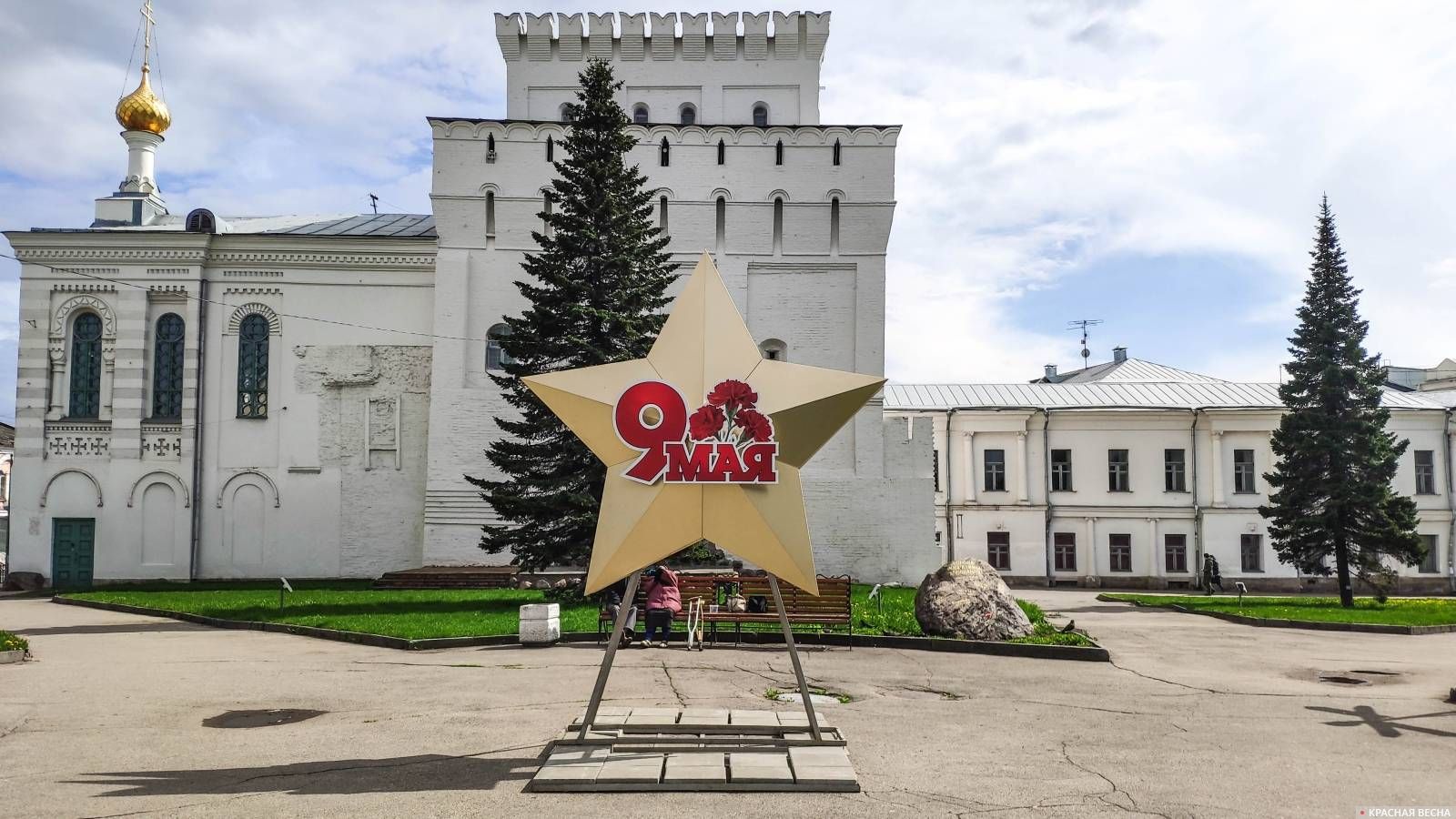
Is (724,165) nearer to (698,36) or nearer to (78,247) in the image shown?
(698,36)

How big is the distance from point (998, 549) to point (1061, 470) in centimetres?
379

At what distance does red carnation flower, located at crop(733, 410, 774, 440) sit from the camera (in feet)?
25.8

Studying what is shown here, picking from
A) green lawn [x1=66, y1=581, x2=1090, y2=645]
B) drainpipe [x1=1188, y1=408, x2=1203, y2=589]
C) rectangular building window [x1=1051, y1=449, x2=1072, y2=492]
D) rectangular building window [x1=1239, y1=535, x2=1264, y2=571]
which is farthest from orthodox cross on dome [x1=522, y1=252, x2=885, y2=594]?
rectangular building window [x1=1239, y1=535, x2=1264, y2=571]

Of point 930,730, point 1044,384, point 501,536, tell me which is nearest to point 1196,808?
point 930,730

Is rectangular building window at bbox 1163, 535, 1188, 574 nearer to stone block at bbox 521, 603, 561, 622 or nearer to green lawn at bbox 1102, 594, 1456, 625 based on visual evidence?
green lawn at bbox 1102, 594, 1456, 625

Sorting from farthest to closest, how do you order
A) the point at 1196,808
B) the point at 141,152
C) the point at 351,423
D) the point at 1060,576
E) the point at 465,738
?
the point at 1060,576, the point at 141,152, the point at 351,423, the point at 465,738, the point at 1196,808

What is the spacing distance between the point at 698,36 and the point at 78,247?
19593 mm

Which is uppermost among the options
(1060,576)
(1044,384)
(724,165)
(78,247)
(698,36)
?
(698,36)

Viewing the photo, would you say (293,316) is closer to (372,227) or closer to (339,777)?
(372,227)

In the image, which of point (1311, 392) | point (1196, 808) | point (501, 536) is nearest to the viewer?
point (1196, 808)

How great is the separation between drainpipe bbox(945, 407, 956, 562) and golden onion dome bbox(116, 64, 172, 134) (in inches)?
1124

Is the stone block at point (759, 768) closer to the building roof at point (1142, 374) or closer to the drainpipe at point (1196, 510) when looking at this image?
the drainpipe at point (1196, 510)

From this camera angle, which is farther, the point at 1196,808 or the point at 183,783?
the point at 183,783

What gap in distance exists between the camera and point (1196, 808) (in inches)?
241
